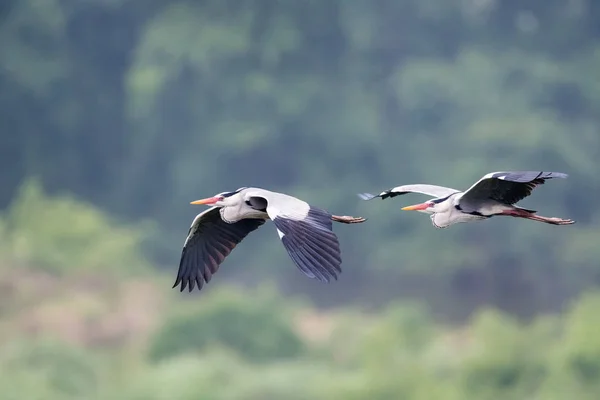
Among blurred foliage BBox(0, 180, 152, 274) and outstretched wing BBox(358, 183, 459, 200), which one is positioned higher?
blurred foliage BBox(0, 180, 152, 274)

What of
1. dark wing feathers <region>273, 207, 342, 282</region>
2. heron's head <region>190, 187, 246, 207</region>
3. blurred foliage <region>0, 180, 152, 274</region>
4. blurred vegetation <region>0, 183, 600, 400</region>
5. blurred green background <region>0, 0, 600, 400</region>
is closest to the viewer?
dark wing feathers <region>273, 207, 342, 282</region>

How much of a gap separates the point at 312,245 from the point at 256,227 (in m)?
1.55

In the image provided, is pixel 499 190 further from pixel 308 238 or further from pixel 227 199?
pixel 227 199

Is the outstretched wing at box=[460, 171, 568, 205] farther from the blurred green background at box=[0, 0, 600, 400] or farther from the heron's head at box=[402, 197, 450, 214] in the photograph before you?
the blurred green background at box=[0, 0, 600, 400]

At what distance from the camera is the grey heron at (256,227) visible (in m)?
8.50

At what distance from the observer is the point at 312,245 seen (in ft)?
28.1

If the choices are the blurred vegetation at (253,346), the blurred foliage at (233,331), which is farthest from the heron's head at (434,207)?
the blurred foliage at (233,331)

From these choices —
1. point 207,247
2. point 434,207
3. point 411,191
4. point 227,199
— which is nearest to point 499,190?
point 434,207

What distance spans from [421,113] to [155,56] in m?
7.12

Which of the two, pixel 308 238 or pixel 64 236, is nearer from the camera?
pixel 308 238

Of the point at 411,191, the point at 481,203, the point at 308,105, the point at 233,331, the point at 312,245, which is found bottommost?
the point at 312,245

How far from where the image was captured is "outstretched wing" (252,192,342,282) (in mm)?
8375

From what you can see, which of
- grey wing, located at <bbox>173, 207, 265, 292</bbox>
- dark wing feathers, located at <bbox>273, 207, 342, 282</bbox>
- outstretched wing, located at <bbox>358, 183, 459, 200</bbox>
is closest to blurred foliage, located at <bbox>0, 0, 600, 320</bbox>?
grey wing, located at <bbox>173, 207, 265, 292</bbox>

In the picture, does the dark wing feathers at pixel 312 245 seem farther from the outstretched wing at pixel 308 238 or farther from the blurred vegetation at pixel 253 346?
the blurred vegetation at pixel 253 346
